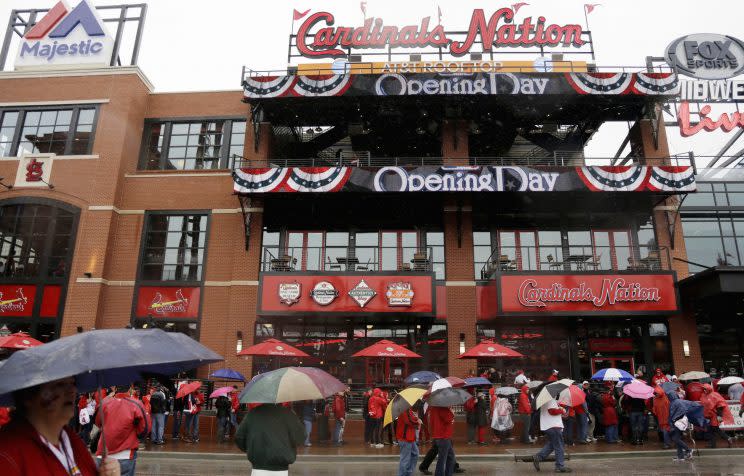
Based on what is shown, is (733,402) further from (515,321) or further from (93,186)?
(93,186)

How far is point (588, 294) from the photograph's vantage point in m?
20.4

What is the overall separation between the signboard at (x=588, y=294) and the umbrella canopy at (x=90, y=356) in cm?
1763

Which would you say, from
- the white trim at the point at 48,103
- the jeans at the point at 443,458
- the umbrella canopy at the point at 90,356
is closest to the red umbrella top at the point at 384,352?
the jeans at the point at 443,458

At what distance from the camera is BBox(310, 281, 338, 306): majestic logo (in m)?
21.2

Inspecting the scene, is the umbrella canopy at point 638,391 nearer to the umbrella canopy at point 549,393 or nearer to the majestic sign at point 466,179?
the umbrella canopy at point 549,393

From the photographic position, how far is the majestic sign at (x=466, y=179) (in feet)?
69.0

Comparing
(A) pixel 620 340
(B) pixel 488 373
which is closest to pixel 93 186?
(B) pixel 488 373

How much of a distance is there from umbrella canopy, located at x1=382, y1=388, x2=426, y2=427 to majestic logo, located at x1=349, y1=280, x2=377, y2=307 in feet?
39.5

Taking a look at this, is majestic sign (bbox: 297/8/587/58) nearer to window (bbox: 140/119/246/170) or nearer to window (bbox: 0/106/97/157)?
window (bbox: 140/119/246/170)

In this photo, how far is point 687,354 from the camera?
69.5ft

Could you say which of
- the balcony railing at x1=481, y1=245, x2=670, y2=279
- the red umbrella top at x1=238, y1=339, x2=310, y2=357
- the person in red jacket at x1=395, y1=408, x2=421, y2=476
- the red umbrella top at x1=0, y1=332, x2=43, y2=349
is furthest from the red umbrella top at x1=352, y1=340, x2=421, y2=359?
the red umbrella top at x1=0, y1=332, x2=43, y2=349

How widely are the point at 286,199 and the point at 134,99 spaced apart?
30.2 feet

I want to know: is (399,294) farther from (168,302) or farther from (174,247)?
(174,247)

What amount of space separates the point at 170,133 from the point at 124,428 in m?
21.5
